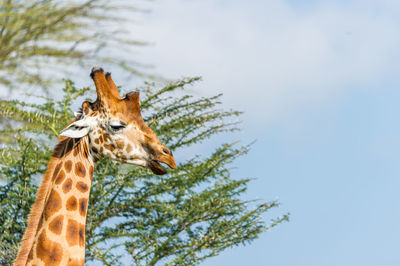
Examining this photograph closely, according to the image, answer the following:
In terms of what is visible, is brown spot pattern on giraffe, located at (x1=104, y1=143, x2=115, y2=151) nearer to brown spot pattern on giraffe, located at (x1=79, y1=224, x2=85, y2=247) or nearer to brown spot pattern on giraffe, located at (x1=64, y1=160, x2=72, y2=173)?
brown spot pattern on giraffe, located at (x1=64, y1=160, x2=72, y2=173)

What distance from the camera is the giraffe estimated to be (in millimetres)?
5191

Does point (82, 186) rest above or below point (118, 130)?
below

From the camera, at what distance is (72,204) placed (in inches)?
213

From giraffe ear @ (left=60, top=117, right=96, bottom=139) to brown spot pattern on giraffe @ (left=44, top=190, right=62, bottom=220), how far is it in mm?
548

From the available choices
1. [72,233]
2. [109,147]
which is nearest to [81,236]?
[72,233]

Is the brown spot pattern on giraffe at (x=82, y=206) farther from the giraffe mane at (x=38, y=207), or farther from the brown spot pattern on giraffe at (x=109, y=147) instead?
the brown spot pattern on giraffe at (x=109, y=147)

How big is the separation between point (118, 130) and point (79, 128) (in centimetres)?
40

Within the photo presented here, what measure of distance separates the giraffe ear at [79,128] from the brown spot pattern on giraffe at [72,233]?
2.43ft

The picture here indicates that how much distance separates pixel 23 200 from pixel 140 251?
2.14 metres

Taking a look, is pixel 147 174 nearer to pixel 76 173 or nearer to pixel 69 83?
pixel 69 83

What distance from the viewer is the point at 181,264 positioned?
10727 millimetres

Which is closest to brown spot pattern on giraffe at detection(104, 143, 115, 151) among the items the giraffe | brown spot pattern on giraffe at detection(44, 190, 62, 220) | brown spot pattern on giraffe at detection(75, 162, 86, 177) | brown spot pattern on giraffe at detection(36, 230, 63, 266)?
the giraffe

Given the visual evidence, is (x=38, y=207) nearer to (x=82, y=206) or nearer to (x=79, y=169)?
(x=82, y=206)

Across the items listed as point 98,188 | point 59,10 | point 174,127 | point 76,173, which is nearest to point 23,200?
point 98,188
